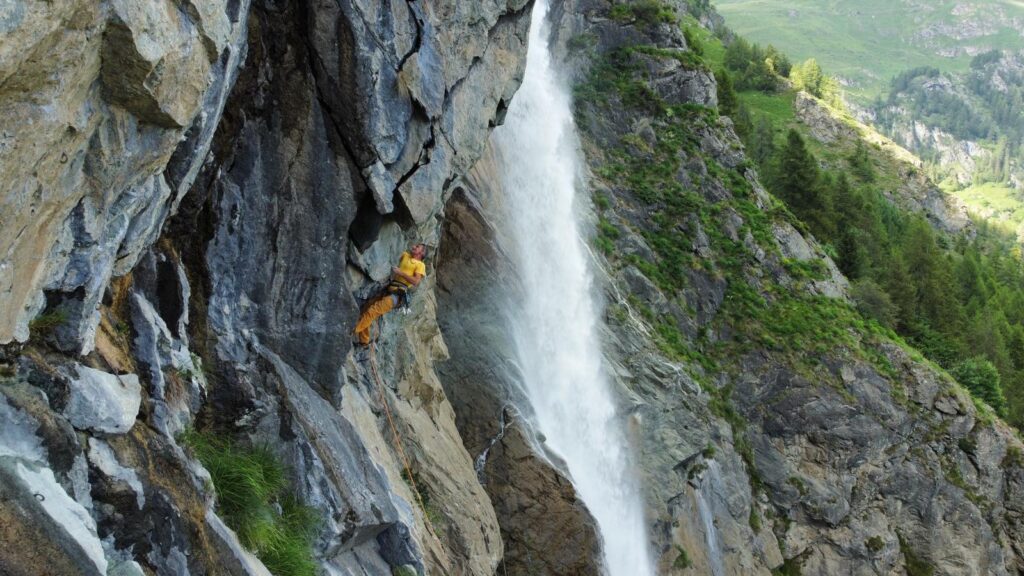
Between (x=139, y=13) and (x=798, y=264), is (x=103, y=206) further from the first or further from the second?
(x=798, y=264)

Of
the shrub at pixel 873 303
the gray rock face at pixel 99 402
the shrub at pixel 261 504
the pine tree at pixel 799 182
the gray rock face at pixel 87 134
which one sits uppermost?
the gray rock face at pixel 87 134

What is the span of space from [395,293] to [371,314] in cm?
57

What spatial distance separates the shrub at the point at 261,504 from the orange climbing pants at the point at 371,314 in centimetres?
357

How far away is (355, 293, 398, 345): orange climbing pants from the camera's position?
14.4 m

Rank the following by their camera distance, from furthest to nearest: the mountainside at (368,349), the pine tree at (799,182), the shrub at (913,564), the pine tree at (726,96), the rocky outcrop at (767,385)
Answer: the pine tree at (726,96) < the pine tree at (799,182) < the shrub at (913,564) < the rocky outcrop at (767,385) < the mountainside at (368,349)

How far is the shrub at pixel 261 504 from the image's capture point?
9930 millimetres

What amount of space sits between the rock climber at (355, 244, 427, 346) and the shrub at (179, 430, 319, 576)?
361 cm

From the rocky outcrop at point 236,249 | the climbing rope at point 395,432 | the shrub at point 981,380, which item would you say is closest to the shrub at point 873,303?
the shrub at point 981,380

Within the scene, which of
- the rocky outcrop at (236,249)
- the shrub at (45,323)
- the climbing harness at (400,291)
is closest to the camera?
the rocky outcrop at (236,249)

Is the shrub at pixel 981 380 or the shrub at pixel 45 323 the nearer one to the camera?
the shrub at pixel 45 323

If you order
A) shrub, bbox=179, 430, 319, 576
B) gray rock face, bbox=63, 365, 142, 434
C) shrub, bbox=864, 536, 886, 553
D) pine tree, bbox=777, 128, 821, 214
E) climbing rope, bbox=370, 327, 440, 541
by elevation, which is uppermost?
gray rock face, bbox=63, 365, 142, 434

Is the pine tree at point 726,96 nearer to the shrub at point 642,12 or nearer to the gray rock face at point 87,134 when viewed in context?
the shrub at point 642,12

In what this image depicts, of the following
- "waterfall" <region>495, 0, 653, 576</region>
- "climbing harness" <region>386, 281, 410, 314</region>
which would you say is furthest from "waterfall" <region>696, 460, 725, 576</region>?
"climbing harness" <region>386, 281, 410, 314</region>

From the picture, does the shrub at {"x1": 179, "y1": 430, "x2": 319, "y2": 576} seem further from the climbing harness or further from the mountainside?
the climbing harness
